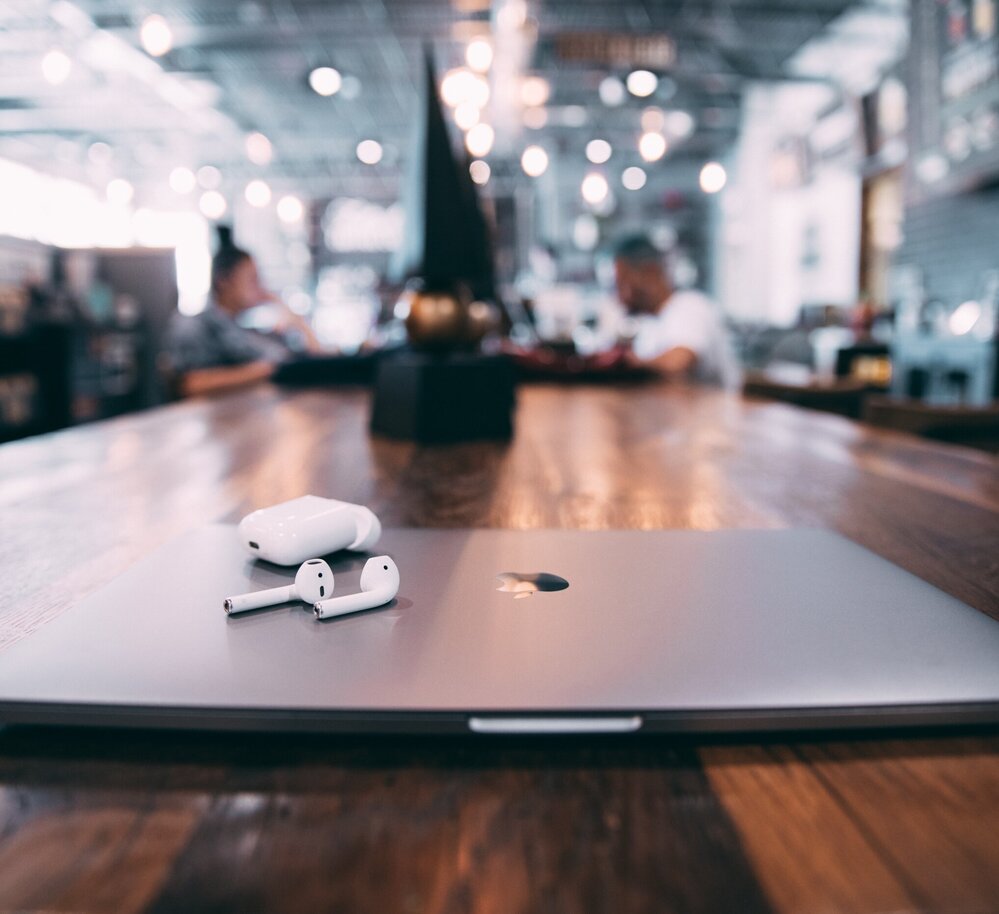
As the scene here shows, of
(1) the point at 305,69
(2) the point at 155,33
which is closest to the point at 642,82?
(2) the point at 155,33

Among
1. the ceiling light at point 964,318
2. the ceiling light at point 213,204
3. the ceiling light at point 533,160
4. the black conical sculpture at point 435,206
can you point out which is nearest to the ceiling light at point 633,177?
the ceiling light at point 533,160

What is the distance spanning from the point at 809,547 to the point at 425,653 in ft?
1.01

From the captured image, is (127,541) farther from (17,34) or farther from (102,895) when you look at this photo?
(17,34)

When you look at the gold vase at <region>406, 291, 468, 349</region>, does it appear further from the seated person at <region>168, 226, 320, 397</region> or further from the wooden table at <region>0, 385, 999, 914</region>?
the seated person at <region>168, 226, 320, 397</region>

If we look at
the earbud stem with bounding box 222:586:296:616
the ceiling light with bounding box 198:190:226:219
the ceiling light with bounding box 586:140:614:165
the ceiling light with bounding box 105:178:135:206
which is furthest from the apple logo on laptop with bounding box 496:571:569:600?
the ceiling light with bounding box 198:190:226:219

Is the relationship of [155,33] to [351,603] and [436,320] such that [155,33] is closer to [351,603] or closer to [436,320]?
[436,320]

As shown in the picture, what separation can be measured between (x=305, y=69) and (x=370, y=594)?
8.95 metres

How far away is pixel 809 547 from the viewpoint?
52 cm

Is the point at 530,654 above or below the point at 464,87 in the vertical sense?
below

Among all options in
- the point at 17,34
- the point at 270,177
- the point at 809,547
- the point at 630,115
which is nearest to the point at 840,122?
the point at 630,115

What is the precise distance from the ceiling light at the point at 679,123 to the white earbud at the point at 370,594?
9.42 meters

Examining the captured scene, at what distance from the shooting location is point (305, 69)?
804 cm

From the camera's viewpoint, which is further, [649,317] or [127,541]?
[649,317]

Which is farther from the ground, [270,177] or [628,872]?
[270,177]
